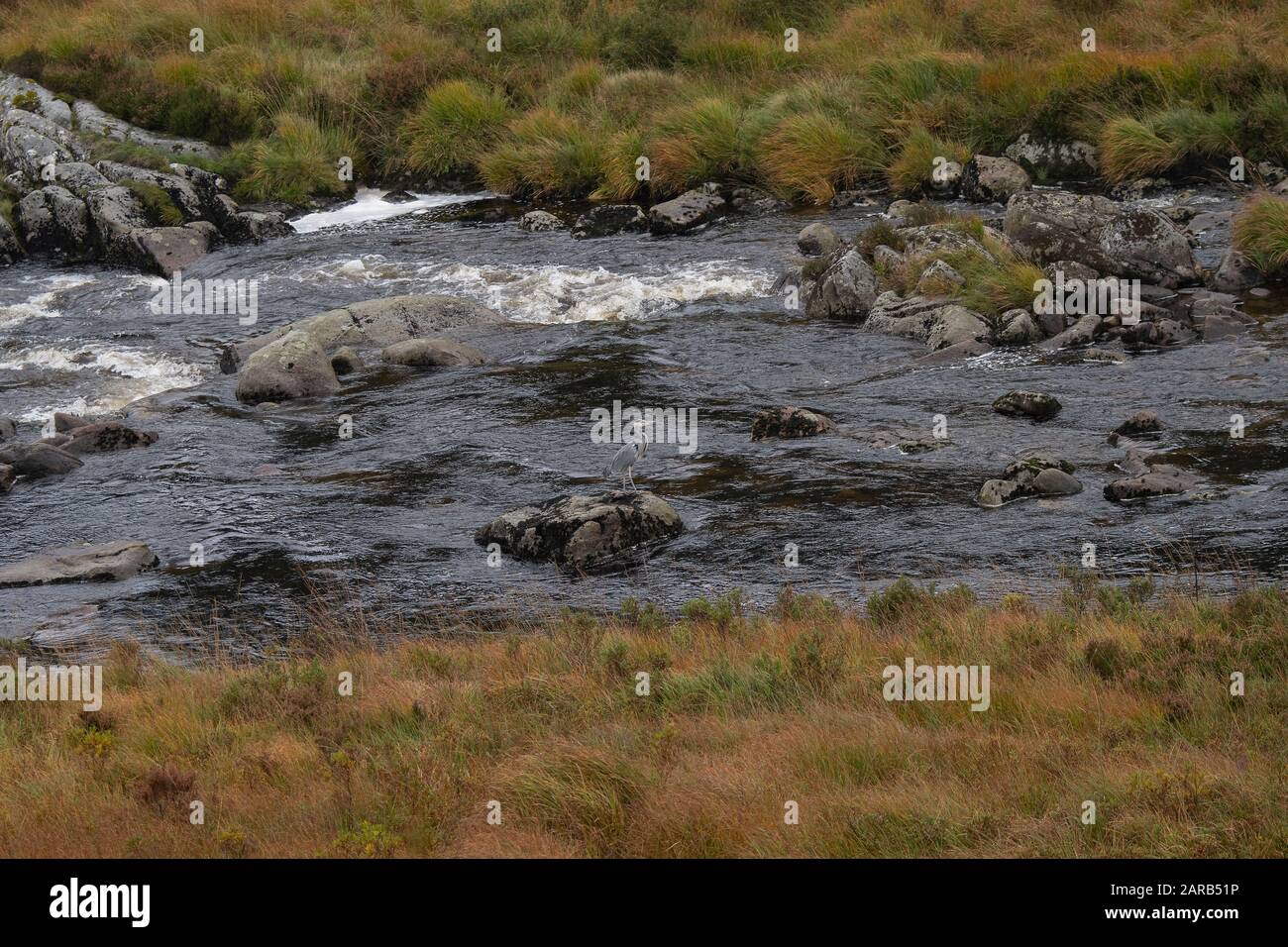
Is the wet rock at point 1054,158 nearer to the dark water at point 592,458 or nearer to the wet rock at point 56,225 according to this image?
the dark water at point 592,458

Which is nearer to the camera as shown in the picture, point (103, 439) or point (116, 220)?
point (103, 439)

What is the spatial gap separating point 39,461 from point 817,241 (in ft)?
39.4

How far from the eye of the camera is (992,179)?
22.4 metres

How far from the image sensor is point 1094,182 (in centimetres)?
2234

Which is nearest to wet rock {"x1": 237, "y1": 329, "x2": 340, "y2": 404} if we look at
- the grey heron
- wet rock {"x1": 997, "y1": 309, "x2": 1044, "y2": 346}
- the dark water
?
the dark water

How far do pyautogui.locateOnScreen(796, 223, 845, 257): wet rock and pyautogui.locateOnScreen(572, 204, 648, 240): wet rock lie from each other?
3.43 m

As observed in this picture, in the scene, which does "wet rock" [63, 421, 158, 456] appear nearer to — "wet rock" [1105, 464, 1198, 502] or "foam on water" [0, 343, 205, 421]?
"foam on water" [0, 343, 205, 421]

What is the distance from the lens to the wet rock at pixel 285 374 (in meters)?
15.9

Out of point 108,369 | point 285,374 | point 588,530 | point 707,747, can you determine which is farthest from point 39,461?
point 707,747

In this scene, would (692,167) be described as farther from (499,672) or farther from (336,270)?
(499,672)

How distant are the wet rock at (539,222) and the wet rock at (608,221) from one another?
42cm

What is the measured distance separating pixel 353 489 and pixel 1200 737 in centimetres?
873

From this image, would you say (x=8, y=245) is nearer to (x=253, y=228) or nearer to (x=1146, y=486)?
(x=253, y=228)

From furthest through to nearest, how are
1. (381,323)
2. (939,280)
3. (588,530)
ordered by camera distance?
(381,323) < (939,280) < (588,530)
